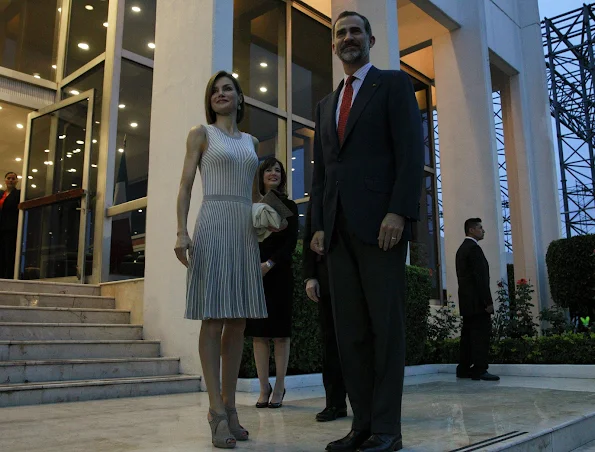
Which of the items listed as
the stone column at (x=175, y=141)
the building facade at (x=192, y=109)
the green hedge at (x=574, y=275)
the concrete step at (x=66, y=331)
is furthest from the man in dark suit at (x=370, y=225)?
the green hedge at (x=574, y=275)

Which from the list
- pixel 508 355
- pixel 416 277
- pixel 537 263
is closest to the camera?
pixel 416 277

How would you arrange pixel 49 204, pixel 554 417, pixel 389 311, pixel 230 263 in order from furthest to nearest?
1. pixel 49 204
2. pixel 554 417
3. pixel 230 263
4. pixel 389 311

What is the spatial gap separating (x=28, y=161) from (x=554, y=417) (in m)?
8.82

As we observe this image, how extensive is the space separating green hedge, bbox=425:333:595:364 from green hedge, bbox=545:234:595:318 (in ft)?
10.8

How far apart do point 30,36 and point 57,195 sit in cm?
418

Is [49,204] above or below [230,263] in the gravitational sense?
above

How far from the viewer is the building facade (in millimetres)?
5707

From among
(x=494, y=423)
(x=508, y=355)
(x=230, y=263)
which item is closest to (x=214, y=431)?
(x=230, y=263)

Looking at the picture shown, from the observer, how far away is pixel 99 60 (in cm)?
887

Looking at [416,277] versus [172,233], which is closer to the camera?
[172,233]

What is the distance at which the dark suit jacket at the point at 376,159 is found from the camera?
2.38 m

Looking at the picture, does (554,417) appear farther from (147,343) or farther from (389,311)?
(147,343)

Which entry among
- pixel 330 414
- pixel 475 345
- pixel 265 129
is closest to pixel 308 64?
pixel 265 129

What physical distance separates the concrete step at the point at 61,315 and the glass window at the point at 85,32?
502cm
